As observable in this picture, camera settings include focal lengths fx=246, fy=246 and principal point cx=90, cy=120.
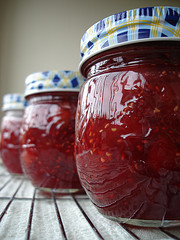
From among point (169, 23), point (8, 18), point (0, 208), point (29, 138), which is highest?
point (8, 18)

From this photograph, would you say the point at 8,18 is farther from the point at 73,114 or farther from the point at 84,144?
the point at 84,144

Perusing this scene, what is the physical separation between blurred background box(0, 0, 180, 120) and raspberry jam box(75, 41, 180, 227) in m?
0.12

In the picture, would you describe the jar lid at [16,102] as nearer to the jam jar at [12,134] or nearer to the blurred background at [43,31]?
the jam jar at [12,134]

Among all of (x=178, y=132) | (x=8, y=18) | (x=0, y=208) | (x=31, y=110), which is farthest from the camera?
(x=8, y=18)

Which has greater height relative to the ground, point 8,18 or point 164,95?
point 8,18

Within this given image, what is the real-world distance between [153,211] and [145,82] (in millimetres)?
140

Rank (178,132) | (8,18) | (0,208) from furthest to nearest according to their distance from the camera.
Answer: (8,18), (0,208), (178,132)

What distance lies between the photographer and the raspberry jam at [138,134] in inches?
10.0

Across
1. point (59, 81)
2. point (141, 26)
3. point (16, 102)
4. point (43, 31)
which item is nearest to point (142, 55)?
point (141, 26)

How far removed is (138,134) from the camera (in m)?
0.26

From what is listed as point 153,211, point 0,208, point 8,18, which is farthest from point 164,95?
point 8,18

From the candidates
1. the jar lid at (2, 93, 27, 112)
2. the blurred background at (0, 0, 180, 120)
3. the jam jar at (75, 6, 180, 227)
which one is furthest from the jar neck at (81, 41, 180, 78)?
the jar lid at (2, 93, 27, 112)

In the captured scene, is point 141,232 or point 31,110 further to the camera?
point 31,110

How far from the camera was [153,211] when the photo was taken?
0.27 meters
